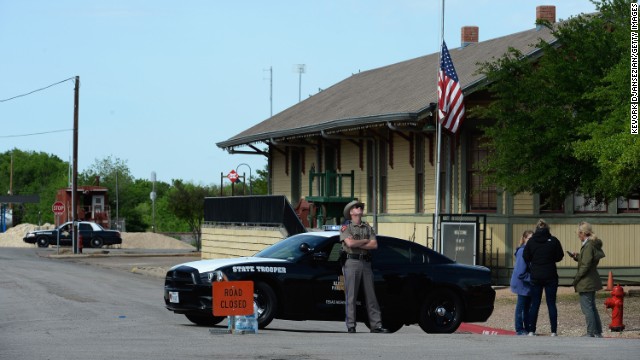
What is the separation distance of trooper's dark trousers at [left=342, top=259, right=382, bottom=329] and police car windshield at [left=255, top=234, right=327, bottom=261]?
3.50 ft

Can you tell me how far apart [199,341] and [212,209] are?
28.4 metres

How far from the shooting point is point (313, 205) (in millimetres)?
36500

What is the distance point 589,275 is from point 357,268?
11.7 feet

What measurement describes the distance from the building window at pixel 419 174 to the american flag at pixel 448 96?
5375 millimetres

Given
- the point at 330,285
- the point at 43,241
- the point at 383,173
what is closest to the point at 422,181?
the point at 383,173

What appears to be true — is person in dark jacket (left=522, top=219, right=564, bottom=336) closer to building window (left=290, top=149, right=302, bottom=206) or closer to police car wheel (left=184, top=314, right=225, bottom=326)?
police car wheel (left=184, top=314, right=225, bottom=326)

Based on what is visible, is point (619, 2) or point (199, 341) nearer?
point (199, 341)

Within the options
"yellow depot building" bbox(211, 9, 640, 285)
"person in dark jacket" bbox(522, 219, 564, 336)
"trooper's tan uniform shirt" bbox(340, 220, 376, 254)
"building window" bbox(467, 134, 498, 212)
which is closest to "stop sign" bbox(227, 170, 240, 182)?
"yellow depot building" bbox(211, 9, 640, 285)

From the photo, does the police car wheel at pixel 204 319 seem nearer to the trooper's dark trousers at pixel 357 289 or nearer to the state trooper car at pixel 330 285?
the state trooper car at pixel 330 285

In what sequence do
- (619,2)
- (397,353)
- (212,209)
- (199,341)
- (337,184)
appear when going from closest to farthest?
(397,353), (199,341), (619,2), (337,184), (212,209)

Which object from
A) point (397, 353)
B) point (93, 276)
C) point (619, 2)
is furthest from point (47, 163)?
point (397, 353)

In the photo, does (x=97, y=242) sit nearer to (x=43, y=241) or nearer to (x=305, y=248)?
(x=43, y=241)

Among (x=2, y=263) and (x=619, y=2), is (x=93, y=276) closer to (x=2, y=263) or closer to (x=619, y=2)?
(x=2, y=263)

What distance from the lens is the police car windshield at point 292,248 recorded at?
18266mm
